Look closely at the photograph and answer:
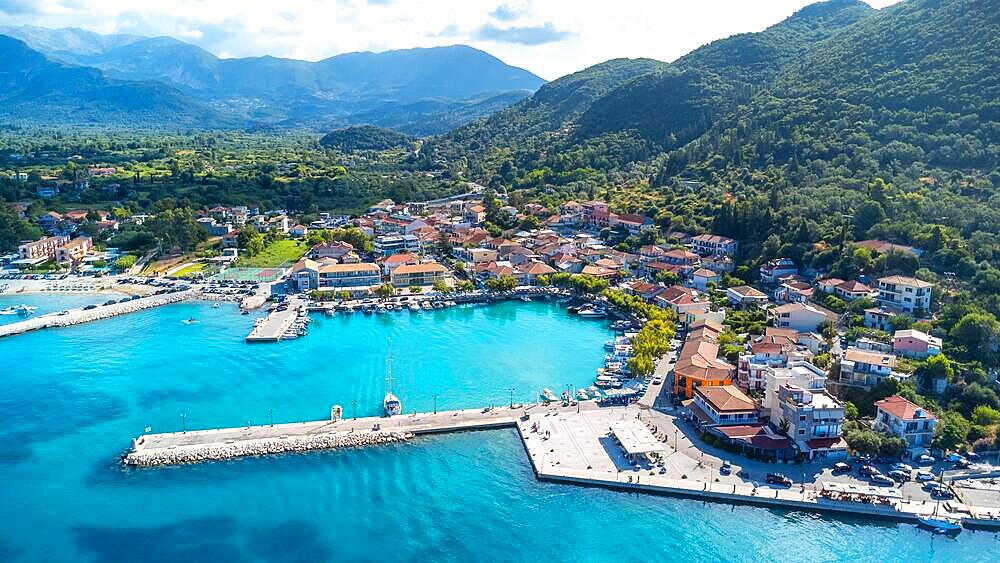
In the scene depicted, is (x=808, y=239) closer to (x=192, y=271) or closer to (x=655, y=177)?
(x=655, y=177)

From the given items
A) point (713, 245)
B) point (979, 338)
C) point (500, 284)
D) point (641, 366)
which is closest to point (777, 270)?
point (713, 245)

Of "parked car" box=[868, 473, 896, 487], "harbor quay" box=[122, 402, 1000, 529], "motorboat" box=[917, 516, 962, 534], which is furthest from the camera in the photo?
"parked car" box=[868, 473, 896, 487]

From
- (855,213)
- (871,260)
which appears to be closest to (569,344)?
(871,260)

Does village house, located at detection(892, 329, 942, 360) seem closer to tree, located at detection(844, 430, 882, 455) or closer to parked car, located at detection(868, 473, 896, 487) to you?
tree, located at detection(844, 430, 882, 455)

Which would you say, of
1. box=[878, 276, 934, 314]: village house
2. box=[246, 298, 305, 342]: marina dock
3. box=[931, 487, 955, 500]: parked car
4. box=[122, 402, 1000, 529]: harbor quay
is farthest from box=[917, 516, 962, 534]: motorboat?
box=[246, 298, 305, 342]: marina dock

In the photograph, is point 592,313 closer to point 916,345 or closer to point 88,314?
point 916,345

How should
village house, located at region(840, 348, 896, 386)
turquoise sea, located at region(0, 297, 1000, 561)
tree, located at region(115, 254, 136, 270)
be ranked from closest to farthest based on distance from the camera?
turquoise sea, located at region(0, 297, 1000, 561)
village house, located at region(840, 348, 896, 386)
tree, located at region(115, 254, 136, 270)
